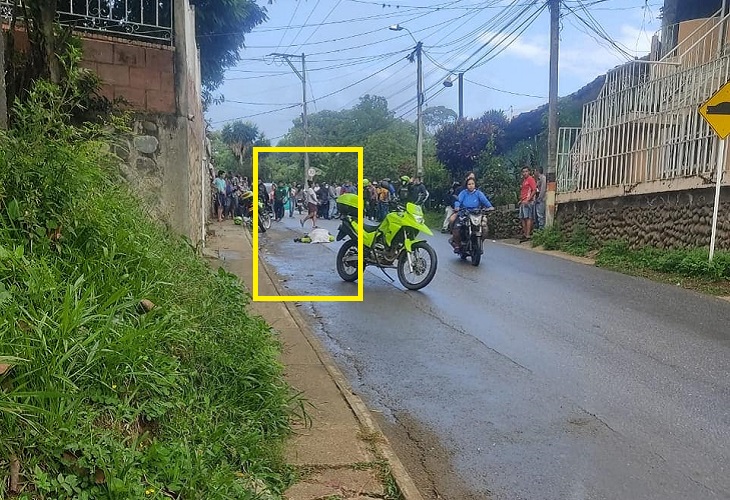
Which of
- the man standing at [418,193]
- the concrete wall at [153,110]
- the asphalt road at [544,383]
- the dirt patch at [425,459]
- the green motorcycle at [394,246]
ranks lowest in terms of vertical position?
the dirt patch at [425,459]

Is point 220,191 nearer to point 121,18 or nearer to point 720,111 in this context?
point 121,18

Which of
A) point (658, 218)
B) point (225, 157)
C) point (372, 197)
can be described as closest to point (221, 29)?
point (372, 197)

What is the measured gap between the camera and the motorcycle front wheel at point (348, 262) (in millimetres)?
9344

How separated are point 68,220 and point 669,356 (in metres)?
4.85

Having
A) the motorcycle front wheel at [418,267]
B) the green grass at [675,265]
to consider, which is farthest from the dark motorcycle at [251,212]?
the motorcycle front wheel at [418,267]

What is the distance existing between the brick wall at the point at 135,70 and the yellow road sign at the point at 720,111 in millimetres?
7517

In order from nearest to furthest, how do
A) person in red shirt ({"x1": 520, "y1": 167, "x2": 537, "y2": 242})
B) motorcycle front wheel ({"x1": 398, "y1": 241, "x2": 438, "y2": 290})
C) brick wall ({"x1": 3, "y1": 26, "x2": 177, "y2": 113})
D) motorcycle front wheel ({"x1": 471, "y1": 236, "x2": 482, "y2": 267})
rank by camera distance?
1. brick wall ({"x1": 3, "y1": 26, "x2": 177, "y2": 113})
2. motorcycle front wheel ({"x1": 398, "y1": 241, "x2": 438, "y2": 290})
3. motorcycle front wheel ({"x1": 471, "y1": 236, "x2": 482, "y2": 267})
4. person in red shirt ({"x1": 520, "y1": 167, "x2": 537, "y2": 242})

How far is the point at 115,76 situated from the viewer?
654 cm

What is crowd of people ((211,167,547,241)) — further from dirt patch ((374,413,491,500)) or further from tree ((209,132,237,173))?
tree ((209,132,237,173))

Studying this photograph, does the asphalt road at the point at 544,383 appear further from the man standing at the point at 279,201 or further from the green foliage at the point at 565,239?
the man standing at the point at 279,201

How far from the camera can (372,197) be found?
1903cm

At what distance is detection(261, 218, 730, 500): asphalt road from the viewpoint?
352 centimetres

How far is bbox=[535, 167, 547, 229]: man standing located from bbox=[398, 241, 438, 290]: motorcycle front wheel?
7.86 metres

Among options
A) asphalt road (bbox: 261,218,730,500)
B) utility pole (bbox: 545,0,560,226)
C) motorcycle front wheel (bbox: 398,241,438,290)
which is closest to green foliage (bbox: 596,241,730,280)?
asphalt road (bbox: 261,218,730,500)
